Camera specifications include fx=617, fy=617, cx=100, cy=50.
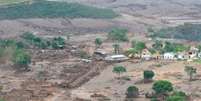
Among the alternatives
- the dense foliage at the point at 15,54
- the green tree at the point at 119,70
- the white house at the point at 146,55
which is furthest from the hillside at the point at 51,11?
the green tree at the point at 119,70

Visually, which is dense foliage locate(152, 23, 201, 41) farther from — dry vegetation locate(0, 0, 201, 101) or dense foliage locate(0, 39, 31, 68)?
dense foliage locate(0, 39, 31, 68)

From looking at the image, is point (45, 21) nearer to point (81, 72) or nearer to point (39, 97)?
point (81, 72)

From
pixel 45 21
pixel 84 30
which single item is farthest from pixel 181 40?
A: pixel 45 21

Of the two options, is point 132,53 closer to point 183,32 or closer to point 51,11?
point 183,32

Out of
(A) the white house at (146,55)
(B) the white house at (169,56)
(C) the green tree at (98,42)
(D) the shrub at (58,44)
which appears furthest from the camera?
(C) the green tree at (98,42)

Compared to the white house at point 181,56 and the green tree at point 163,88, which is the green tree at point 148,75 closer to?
the green tree at point 163,88

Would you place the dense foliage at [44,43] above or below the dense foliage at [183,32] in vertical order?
above

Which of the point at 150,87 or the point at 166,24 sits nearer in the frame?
the point at 150,87
